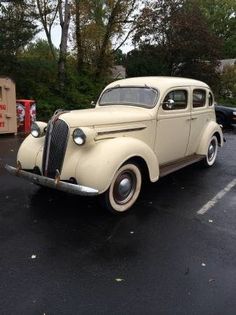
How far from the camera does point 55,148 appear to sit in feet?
16.6

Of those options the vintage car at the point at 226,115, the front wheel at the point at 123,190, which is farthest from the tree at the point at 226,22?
the front wheel at the point at 123,190

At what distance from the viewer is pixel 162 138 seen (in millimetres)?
6172

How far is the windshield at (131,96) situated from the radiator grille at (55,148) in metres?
1.71

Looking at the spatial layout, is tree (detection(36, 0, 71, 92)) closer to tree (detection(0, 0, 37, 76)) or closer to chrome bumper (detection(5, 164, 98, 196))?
tree (detection(0, 0, 37, 76))

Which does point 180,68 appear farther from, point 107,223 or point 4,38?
point 107,223

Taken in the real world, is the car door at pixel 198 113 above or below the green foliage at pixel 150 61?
below

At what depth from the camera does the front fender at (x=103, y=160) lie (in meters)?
4.72

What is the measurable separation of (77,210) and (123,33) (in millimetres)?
16947

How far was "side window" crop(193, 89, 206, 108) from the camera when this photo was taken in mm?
7290

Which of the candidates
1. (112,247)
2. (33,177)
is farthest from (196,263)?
(33,177)

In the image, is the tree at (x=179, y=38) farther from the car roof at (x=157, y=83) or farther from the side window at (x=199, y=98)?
the car roof at (x=157, y=83)

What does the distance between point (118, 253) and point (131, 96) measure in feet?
10.4

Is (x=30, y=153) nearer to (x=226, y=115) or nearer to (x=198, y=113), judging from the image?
(x=198, y=113)

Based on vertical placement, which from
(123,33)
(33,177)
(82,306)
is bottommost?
(82,306)
